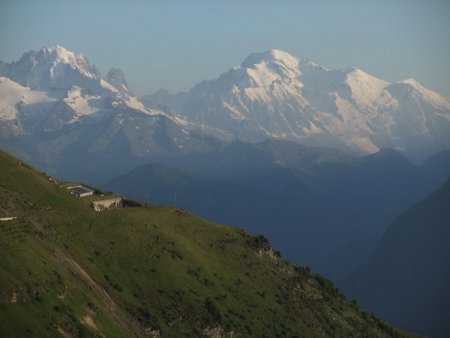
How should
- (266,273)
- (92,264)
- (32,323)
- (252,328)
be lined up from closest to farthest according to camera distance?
(32,323), (92,264), (252,328), (266,273)

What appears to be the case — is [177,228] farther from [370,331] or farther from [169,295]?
[370,331]

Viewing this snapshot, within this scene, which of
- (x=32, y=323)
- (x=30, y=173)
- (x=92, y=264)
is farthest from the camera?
(x=30, y=173)

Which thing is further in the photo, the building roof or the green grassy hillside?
the building roof

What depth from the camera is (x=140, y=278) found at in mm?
138500

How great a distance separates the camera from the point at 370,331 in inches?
7116

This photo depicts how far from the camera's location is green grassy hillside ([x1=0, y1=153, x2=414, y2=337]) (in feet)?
371

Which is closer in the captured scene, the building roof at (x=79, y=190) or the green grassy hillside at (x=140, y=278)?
the green grassy hillside at (x=140, y=278)

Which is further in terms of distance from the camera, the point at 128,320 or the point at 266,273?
the point at 266,273

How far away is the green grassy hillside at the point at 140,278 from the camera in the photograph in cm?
11306

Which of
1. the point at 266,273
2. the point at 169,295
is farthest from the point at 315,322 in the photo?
the point at 169,295

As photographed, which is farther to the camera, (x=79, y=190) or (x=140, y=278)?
(x=79, y=190)

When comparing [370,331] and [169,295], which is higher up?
[169,295]

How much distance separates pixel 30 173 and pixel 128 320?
45.2 meters

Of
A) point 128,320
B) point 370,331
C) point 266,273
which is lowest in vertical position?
point 370,331
